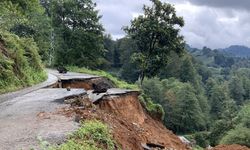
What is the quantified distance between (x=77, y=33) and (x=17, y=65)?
1970 centimetres

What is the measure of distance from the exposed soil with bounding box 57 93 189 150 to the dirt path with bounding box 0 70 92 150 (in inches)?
24.0

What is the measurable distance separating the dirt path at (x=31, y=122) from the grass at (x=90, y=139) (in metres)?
0.29

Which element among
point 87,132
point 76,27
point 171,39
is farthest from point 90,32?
point 87,132

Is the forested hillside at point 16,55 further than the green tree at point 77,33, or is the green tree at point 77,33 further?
the green tree at point 77,33

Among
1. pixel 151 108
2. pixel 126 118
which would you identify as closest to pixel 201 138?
pixel 151 108

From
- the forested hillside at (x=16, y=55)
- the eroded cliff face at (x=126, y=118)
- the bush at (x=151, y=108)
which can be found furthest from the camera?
the bush at (x=151, y=108)

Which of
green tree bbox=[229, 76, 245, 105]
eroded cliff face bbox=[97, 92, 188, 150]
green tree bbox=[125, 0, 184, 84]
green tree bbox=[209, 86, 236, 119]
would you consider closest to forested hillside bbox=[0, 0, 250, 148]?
green tree bbox=[125, 0, 184, 84]

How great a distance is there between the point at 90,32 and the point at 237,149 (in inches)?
1033

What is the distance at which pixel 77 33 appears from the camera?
44750mm

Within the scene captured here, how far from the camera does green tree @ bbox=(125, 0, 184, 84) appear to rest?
36.9 metres

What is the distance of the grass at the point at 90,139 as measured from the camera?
359 inches

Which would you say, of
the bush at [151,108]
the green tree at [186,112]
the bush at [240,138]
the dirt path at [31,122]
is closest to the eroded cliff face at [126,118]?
the dirt path at [31,122]

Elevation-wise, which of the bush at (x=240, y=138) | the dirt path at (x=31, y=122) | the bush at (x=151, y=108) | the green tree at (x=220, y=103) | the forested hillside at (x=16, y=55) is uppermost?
the forested hillside at (x=16, y=55)

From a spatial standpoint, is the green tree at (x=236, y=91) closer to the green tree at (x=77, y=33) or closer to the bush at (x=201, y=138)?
the bush at (x=201, y=138)
